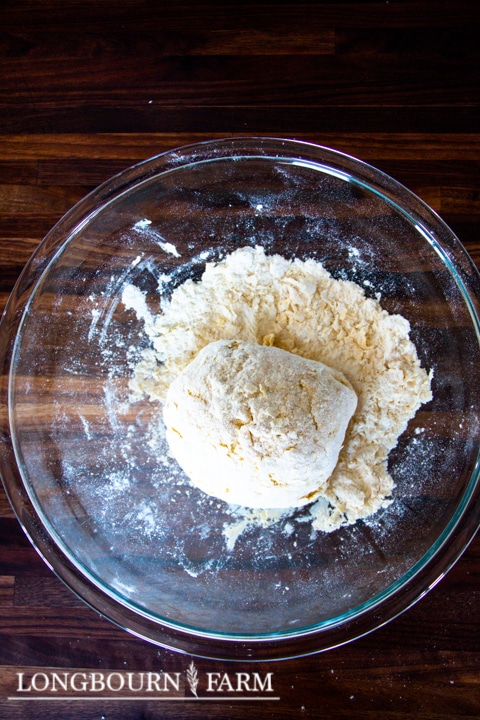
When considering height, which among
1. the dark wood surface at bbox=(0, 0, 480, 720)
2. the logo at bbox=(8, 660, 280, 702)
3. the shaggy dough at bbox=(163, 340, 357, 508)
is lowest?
the logo at bbox=(8, 660, 280, 702)

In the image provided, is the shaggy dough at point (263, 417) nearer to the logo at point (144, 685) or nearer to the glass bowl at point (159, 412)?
the glass bowl at point (159, 412)

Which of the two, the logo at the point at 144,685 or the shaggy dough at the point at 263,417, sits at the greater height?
the shaggy dough at the point at 263,417

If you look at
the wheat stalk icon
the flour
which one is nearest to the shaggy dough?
the flour

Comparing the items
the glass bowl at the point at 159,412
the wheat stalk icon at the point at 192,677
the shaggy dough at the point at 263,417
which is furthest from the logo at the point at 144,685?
the shaggy dough at the point at 263,417

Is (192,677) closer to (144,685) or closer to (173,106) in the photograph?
(144,685)

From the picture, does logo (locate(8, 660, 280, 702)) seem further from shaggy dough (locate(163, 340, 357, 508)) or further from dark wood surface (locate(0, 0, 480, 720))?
shaggy dough (locate(163, 340, 357, 508))

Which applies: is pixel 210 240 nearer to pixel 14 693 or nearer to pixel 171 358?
pixel 171 358
